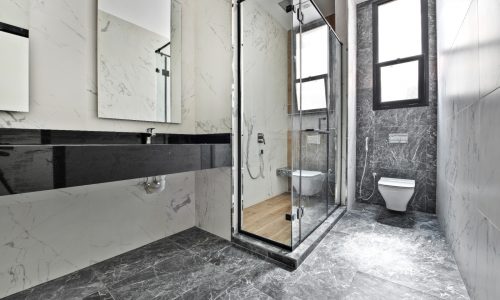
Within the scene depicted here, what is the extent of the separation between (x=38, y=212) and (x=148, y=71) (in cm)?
131

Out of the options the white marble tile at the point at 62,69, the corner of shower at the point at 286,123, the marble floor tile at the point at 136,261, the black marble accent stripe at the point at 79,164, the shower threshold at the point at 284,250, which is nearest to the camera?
the black marble accent stripe at the point at 79,164

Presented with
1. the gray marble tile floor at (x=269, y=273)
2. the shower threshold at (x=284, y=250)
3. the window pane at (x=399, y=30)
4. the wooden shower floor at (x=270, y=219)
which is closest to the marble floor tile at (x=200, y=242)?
the gray marble tile floor at (x=269, y=273)

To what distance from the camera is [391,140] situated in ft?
9.46

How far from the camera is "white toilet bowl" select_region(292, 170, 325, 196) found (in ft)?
6.67

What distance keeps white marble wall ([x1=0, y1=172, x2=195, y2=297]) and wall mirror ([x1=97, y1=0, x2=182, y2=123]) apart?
2.10 feet

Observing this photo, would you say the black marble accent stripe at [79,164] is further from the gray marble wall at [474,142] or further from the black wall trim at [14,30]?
the gray marble wall at [474,142]

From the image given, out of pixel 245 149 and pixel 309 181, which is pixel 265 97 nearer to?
pixel 245 149

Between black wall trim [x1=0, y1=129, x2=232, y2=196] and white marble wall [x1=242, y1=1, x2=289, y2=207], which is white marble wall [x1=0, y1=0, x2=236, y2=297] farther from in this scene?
white marble wall [x1=242, y1=1, x2=289, y2=207]

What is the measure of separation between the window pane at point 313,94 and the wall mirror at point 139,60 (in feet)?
4.08

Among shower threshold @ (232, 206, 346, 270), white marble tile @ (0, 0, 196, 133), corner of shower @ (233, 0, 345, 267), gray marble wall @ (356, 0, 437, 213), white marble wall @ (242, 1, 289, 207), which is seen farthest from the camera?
gray marble wall @ (356, 0, 437, 213)

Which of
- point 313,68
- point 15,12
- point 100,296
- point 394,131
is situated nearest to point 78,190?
point 100,296

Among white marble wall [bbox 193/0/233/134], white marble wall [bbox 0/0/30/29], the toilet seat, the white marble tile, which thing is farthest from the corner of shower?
white marble wall [bbox 0/0/30/29]

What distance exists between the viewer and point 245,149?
89.7 inches

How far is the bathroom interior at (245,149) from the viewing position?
4.14 feet
